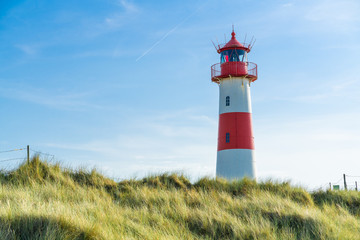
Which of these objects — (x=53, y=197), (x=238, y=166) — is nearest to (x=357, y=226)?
(x=53, y=197)

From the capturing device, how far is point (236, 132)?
698 inches

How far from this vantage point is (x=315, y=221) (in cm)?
741

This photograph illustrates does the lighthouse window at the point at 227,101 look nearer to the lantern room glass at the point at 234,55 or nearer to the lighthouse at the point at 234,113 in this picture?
the lighthouse at the point at 234,113

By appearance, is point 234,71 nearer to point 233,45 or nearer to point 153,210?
point 233,45

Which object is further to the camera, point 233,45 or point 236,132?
point 233,45

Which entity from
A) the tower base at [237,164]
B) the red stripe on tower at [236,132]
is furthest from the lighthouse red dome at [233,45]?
the tower base at [237,164]

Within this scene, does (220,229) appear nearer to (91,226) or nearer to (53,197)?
(91,226)

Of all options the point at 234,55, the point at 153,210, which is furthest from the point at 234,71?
the point at 153,210

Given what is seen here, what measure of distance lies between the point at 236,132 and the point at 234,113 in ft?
3.26

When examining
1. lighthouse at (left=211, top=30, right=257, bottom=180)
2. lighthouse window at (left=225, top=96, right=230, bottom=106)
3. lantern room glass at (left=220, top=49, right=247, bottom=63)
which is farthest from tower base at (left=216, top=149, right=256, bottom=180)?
lantern room glass at (left=220, top=49, right=247, bottom=63)

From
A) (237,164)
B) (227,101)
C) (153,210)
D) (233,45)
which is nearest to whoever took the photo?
(153,210)

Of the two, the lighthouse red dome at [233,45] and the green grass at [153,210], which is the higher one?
the lighthouse red dome at [233,45]

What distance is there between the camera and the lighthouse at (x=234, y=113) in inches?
688

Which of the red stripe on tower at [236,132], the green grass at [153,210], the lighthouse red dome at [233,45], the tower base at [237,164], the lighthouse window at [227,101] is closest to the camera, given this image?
the green grass at [153,210]
